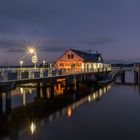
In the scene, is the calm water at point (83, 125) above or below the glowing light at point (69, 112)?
below

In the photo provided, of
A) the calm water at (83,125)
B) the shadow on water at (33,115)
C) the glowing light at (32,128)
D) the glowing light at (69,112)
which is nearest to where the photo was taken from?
the calm water at (83,125)

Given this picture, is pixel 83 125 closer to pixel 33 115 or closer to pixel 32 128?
pixel 32 128

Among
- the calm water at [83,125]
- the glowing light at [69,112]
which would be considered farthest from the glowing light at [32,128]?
the glowing light at [69,112]

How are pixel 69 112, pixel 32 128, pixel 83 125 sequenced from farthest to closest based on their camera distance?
1. pixel 69 112
2. pixel 83 125
3. pixel 32 128

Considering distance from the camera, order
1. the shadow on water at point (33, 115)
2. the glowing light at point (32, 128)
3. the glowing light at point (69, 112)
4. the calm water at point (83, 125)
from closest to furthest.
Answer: the calm water at point (83, 125) → the glowing light at point (32, 128) → the shadow on water at point (33, 115) → the glowing light at point (69, 112)

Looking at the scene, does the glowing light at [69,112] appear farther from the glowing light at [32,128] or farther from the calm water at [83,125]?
the glowing light at [32,128]

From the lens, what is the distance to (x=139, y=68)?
55.5 m

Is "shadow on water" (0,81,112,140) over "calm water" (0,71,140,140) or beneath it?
over

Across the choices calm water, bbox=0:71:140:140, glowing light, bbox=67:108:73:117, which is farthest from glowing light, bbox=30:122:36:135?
glowing light, bbox=67:108:73:117

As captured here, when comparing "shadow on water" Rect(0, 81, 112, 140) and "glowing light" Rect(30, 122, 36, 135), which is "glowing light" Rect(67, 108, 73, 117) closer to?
"shadow on water" Rect(0, 81, 112, 140)

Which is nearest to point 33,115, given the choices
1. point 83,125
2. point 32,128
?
point 32,128

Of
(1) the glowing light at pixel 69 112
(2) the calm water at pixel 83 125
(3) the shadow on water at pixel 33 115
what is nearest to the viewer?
(2) the calm water at pixel 83 125

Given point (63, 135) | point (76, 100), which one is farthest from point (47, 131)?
point (76, 100)

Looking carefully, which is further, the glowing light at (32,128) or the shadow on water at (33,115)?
the shadow on water at (33,115)
